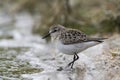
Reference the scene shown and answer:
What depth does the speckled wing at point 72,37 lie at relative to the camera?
9.69m

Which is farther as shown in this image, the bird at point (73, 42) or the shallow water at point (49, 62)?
the bird at point (73, 42)

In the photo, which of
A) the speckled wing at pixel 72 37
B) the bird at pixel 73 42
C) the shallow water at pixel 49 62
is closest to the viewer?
the shallow water at pixel 49 62

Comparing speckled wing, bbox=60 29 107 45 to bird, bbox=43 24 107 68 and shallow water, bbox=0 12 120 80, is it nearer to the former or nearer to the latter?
bird, bbox=43 24 107 68

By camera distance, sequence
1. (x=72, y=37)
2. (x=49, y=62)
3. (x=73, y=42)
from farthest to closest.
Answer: (x=49, y=62), (x=72, y=37), (x=73, y=42)

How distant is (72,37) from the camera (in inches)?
386

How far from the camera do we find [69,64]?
1015 centimetres

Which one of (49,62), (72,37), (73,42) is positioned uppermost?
(72,37)

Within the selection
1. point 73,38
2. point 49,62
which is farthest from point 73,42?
point 49,62

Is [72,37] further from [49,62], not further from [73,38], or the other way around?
[49,62]

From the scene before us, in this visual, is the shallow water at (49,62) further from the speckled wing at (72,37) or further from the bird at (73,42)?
the speckled wing at (72,37)

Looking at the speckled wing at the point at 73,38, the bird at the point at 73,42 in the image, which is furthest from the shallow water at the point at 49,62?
the speckled wing at the point at 73,38

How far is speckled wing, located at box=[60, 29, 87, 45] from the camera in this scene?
969 centimetres

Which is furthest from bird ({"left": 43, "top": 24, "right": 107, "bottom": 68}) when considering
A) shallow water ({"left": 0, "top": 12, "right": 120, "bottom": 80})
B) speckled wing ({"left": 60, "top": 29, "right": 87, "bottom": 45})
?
shallow water ({"left": 0, "top": 12, "right": 120, "bottom": 80})

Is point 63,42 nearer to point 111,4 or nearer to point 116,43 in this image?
point 116,43
